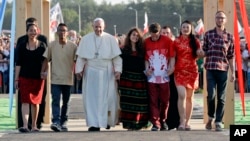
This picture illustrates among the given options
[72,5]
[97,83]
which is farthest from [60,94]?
[72,5]

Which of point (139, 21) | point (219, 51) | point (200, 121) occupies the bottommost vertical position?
point (200, 121)

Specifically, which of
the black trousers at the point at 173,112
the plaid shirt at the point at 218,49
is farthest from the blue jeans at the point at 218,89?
the black trousers at the point at 173,112

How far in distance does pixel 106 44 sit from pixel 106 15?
67356 millimetres

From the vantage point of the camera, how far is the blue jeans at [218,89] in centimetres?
1518

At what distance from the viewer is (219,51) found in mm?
15125

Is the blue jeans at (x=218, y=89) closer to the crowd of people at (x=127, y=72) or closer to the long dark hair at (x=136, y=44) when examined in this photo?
the crowd of people at (x=127, y=72)

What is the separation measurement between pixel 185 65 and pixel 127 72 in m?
1.06

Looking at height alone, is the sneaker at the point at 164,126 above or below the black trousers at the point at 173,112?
below

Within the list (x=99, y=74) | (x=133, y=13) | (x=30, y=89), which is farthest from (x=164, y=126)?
(x=133, y=13)

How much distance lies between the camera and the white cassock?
15.3 metres

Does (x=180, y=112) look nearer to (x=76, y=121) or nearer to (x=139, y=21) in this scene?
(x=76, y=121)

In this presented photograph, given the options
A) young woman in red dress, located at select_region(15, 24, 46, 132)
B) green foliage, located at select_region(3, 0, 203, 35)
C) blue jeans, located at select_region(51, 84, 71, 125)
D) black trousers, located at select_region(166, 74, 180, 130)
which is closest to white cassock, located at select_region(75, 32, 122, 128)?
blue jeans, located at select_region(51, 84, 71, 125)

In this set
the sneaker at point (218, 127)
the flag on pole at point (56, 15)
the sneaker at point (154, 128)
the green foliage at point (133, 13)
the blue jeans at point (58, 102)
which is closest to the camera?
the sneaker at point (218, 127)

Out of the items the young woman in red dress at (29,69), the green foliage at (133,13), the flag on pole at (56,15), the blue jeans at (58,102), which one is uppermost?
the green foliage at (133,13)
